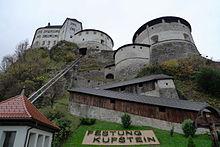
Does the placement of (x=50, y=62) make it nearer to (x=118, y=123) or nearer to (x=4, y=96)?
(x=4, y=96)

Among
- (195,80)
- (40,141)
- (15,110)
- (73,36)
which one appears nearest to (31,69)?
(40,141)

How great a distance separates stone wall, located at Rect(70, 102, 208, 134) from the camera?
11.5 metres

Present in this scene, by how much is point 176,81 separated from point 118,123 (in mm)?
8795

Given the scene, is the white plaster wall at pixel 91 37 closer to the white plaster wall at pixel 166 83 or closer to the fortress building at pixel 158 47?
the fortress building at pixel 158 47

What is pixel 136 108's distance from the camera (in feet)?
41.9

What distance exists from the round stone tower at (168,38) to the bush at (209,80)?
812cm

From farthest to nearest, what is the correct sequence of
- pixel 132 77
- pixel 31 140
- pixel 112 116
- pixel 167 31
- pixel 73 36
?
pixel 73 36 → pixel 167 31 → pixel 132 77 → pixel 112 116 → pixel 31 140

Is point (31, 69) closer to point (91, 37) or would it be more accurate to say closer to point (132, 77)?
point (132, 77)

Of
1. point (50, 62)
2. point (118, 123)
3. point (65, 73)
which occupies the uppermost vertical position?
point (50, 62)

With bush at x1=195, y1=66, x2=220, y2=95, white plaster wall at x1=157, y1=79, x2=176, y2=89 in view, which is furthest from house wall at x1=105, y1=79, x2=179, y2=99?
bush at x1=195, y1=66, x2=220, y2=95

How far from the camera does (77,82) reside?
71.8ft

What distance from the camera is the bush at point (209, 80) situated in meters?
15.0

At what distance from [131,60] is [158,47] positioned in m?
5.32

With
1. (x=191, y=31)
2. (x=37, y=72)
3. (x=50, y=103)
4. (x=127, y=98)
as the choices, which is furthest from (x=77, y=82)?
(x=191, y=31)
